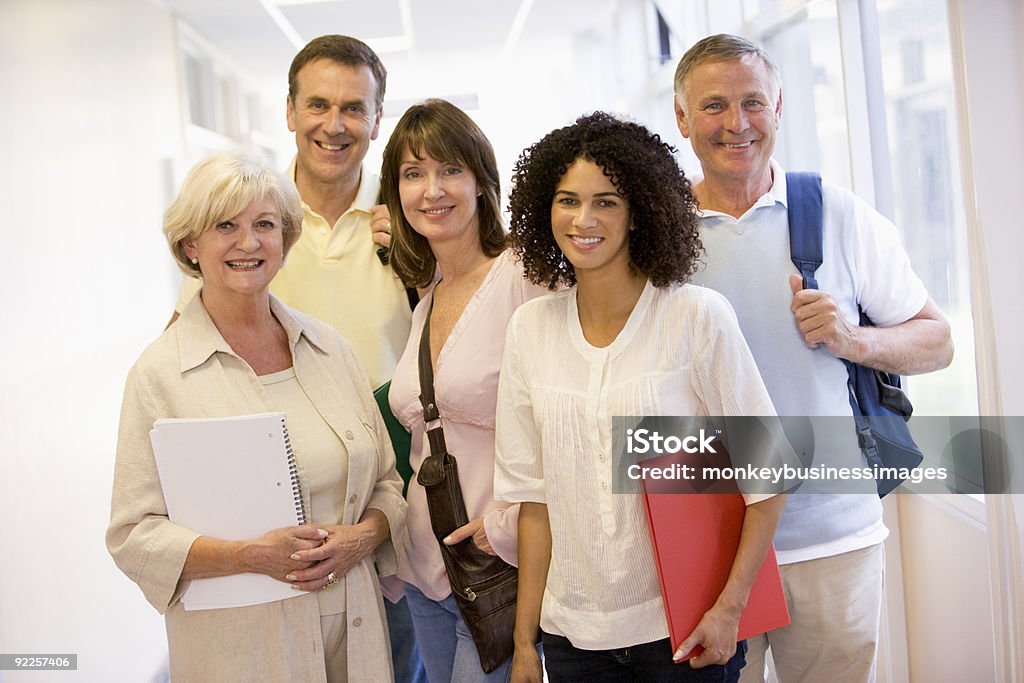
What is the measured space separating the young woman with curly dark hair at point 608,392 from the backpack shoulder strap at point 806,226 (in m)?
0.29

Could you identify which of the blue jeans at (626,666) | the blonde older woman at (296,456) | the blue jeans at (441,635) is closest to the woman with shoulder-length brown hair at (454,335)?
the blue jeans at (441,635)

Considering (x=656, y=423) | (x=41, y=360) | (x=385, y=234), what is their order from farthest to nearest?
(x=41, y=360)
(x=385, y=234)
(x=656, y=423)

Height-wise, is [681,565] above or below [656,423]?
below

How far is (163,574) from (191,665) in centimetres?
19

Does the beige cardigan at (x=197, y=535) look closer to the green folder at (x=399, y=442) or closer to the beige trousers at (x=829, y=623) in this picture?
the green folder at (x=399, y=442)

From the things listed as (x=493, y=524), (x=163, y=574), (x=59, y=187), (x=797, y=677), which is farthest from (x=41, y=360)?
(x=797, y=677)

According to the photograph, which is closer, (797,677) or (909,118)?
(797,677)

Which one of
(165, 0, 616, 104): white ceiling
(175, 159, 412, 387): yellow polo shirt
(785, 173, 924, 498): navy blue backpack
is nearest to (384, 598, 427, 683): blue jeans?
(175, 159, 412, 387): yellow polo shirt

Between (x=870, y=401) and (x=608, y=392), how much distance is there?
683 millimetres

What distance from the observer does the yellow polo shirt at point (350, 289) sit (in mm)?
2248

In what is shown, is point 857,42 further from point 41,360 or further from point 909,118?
point 41,360

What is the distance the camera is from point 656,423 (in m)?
1.46

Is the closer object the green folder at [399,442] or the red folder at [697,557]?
the red folder at [697,557]

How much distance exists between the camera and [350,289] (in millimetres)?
2271
